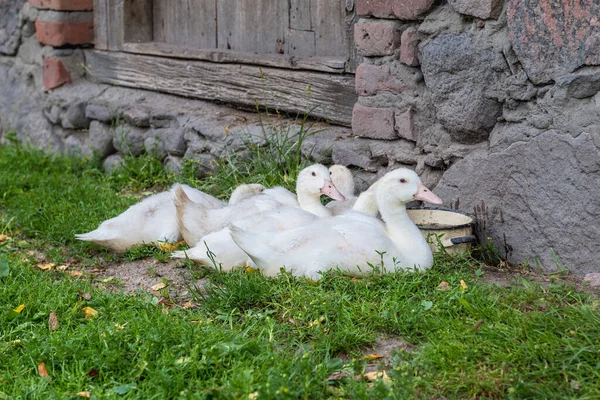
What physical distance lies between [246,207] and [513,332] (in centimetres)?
174

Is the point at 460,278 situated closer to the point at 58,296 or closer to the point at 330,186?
the point at 330,186

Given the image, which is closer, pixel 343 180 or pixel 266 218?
pixel 266 218

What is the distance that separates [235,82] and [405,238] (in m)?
2.29

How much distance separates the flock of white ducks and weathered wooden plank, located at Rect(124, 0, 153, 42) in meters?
2.25

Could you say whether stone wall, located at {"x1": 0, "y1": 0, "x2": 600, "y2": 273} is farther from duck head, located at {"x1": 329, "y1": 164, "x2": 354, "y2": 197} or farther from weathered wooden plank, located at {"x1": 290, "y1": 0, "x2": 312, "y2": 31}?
weathered wooden plank, located at {"x1": 290, "y1": 0, "x2": 312, "y2": 31}

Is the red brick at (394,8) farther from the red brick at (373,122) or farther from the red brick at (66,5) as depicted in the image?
the red brick at (66,5)

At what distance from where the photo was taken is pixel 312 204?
447 centimetres

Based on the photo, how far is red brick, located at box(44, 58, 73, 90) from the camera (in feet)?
22.7

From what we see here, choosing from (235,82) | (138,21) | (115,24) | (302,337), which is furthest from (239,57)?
(302,337)

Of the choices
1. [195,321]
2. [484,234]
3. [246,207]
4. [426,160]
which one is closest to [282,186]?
[246,207]

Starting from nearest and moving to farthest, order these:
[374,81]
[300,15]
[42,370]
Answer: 1. [42,370]
2. [374,81]
3. [300,15]

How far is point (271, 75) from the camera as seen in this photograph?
18.2 feet

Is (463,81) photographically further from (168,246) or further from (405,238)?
(168,246)

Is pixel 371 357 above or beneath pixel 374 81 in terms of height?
beneath
